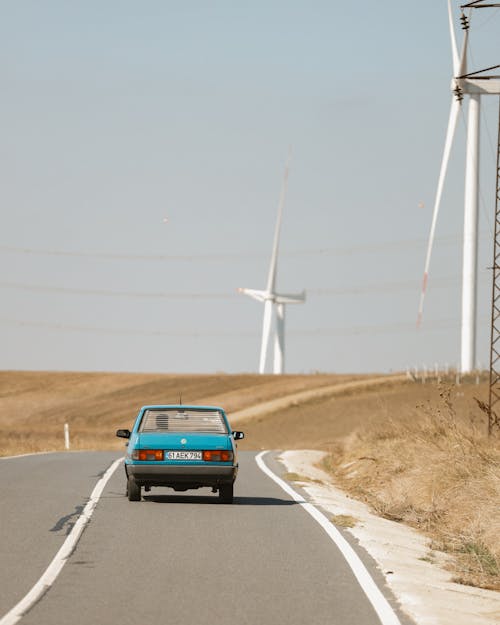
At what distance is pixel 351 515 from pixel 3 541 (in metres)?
5.97

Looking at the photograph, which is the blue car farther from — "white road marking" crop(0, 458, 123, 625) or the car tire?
"white road marking" crop(0, 458, 123, 625)

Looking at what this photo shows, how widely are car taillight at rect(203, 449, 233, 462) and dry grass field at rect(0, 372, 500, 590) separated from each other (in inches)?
122

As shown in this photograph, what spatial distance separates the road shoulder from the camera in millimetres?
10141

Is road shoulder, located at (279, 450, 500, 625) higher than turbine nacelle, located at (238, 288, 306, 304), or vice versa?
turbine nacelle, located at (238, 288, 306, 304)

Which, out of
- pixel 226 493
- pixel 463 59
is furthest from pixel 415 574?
pixel 463 59

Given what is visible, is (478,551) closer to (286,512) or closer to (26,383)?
(286,512)

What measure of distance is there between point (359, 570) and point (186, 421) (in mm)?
7958

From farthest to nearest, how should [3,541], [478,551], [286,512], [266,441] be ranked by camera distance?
[266,441] → [286,512] → [478,551] → [3,541]

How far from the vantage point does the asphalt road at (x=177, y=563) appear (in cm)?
997

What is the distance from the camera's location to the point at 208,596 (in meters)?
10.7

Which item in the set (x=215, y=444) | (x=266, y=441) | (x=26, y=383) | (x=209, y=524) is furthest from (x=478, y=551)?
(x=26, y=383)

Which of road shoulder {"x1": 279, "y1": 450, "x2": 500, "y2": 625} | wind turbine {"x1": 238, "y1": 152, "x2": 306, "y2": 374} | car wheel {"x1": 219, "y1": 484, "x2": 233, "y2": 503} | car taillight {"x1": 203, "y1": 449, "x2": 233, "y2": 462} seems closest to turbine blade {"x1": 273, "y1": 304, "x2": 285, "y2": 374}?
wind turbine {"x1": 238, "y1": 152, "x2": 306, "y2": 374}

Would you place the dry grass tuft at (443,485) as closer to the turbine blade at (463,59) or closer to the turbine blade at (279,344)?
the turbine blade at (463,59)

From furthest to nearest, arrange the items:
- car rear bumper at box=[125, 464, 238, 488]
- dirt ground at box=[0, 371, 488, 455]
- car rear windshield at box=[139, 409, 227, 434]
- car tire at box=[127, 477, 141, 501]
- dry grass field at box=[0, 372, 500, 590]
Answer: dirt ground at box=[0, 371, 488, 455] < car rear windshield at box=[139, 409, 227, 434] < dry grass field at box=[0, 372, 500, 590] < car tire at box=[127, 477, 141, 501] < car rear bumper at box=[125, 464, 238, 488]
